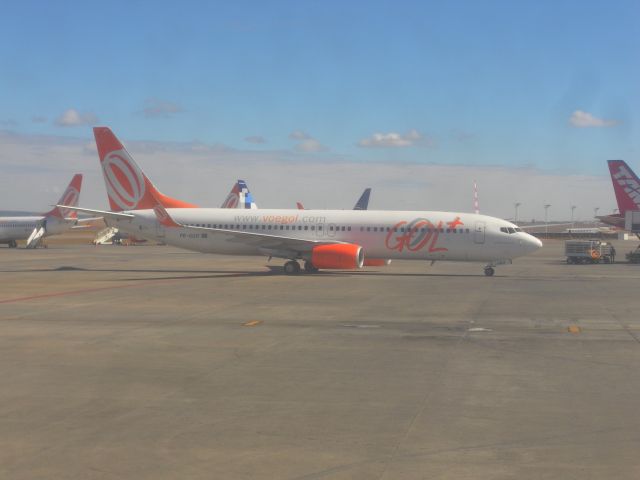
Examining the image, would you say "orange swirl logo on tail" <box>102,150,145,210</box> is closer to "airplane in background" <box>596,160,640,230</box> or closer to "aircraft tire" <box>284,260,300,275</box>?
"aircraft tire" <box>284,260,300,275</box>

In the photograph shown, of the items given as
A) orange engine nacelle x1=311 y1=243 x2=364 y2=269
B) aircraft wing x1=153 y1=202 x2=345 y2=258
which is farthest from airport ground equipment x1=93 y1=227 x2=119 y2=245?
orange engine nacelle x1=311 y1=243 x2=364 y2=269

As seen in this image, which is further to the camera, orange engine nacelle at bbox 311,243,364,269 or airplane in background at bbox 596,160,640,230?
airplane in background at bbox 596,160,640,230

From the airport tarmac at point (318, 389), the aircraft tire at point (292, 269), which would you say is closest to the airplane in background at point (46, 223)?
the aircraft tire at point (292, 269)

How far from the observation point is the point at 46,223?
81.2 meters

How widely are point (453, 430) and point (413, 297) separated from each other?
18217 millimetres

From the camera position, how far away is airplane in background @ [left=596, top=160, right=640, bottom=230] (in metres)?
56.9

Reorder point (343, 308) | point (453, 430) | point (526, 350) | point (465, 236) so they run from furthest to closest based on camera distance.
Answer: point (465, 236)
point (343, 308)
point (526, 350)
point (453, 430)

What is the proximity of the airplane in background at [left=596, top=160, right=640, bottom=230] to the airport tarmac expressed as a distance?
34.2 m

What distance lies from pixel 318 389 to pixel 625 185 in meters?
51.4

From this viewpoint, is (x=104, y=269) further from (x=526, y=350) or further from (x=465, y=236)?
(x=526, y=350)

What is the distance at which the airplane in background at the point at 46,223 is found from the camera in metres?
81.1

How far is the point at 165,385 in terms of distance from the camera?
40.9ft

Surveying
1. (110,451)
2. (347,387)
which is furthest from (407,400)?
(110,451)

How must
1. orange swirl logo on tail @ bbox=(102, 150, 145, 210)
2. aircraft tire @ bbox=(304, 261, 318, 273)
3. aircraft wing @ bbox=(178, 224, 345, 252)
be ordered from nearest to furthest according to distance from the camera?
aircraft wing @ bbox=(178, 224, 345, 252) → aircraft tire @ bbox=(304, 261, 318, 273) → orange swirl logo on tail @ bbox=(102, 150, 145, 210)
